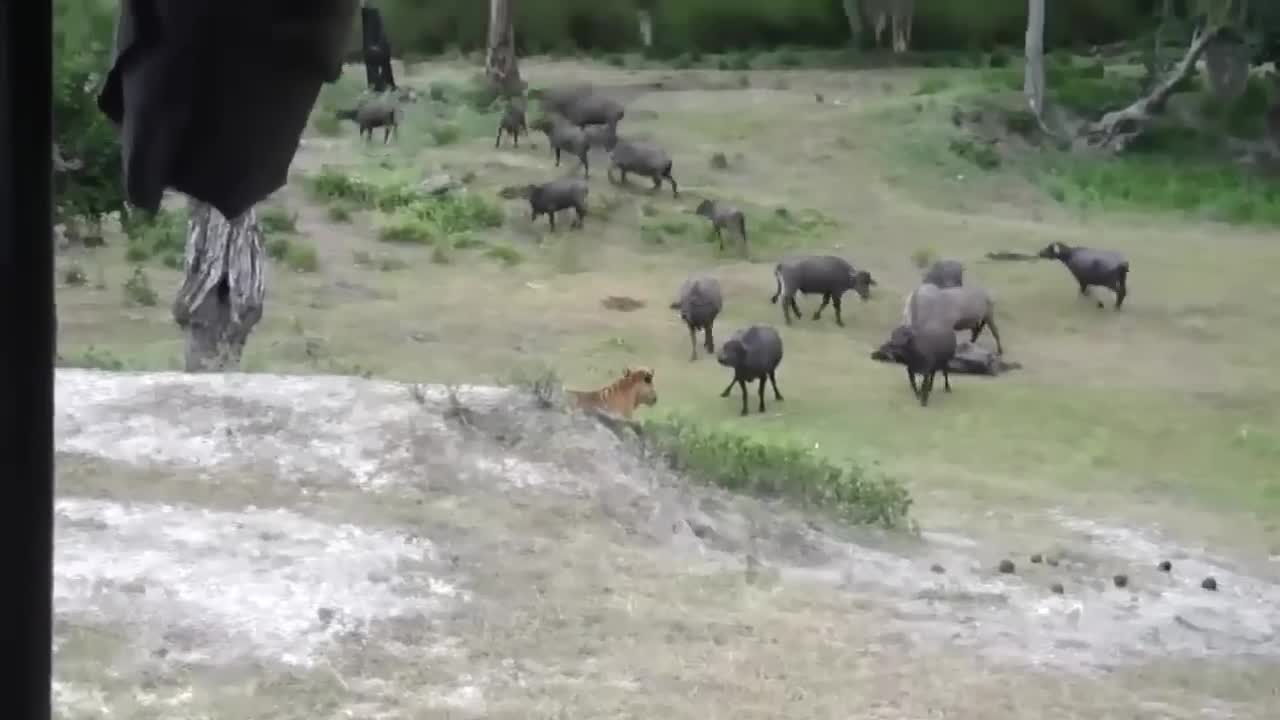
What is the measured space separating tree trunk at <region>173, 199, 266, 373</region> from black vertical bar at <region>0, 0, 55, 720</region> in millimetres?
8507

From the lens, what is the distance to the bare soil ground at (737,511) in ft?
15.7

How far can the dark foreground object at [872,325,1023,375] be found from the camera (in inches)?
463

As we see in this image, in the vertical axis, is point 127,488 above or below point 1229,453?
above

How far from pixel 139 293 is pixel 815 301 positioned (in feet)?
17.2

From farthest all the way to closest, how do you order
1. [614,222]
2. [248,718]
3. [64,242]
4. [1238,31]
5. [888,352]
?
[1238,31] < [614,222] < [64,242] < [888,352] < [248,718]

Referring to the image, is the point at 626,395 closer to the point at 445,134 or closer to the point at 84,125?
the point at 84,125

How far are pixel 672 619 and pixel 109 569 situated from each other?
161 cm

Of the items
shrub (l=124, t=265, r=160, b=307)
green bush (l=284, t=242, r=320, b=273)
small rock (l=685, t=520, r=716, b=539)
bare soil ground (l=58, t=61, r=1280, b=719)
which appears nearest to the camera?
bare soil ground (l=58, t=61, r=1280, b=719)

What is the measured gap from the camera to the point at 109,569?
16.7 ft

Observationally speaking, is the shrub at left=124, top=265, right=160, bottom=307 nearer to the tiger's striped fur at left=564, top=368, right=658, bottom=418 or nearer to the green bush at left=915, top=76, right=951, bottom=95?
the tiger's striped fur at left=564, top=368, right=658, bottom=418

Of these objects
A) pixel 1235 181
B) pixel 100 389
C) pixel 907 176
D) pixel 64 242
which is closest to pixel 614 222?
pixel 907 176

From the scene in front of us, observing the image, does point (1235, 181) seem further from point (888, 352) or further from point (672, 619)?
point (672, 619)

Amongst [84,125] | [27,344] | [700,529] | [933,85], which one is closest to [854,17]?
[933,85]

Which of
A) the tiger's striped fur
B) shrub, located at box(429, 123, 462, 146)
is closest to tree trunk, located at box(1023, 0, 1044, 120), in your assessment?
shrub, located at box(429, 123, 462, 146)
